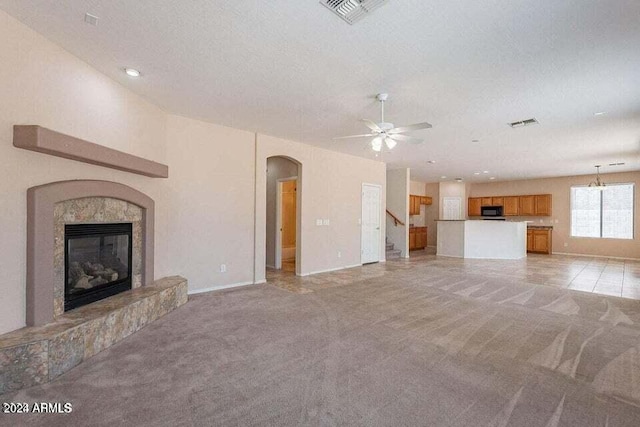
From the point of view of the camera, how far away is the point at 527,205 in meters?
11.1

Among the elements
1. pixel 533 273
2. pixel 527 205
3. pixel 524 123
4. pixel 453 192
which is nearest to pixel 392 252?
pixel 533 273

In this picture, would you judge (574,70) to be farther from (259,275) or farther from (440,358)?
(259,275)

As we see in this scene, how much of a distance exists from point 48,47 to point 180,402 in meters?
3.22

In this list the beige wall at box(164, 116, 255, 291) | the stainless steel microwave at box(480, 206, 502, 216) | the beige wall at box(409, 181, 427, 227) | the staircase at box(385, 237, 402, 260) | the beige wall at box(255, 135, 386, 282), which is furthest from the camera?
the beige wall at box(409, 181, 427, 227)

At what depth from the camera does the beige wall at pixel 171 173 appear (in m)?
2.42

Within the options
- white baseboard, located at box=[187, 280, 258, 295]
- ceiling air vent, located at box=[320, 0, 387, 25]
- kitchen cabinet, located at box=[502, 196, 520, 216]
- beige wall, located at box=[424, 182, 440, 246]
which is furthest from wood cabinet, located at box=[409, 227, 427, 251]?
ceiling air vent, located at box=[320, 0, 387, 25]

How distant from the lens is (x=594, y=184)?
387 inches

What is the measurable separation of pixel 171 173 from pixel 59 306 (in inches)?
91.9

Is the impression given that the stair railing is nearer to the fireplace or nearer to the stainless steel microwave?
the stainless steel microwave

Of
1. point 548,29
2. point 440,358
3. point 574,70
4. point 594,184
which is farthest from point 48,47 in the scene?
point 594,184

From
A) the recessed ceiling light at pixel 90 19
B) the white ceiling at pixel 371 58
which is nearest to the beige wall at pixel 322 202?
the white ceiling at pixel 371 58

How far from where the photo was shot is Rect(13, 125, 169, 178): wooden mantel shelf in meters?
2.38

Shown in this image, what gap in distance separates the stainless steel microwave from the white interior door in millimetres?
6060

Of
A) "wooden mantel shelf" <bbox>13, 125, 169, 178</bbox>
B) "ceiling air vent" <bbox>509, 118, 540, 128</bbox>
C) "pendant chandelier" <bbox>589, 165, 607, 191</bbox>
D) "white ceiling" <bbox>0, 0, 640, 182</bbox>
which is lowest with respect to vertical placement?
"wooden mantel shelf" <bbox>13, 125, 169, 178</bbox>
